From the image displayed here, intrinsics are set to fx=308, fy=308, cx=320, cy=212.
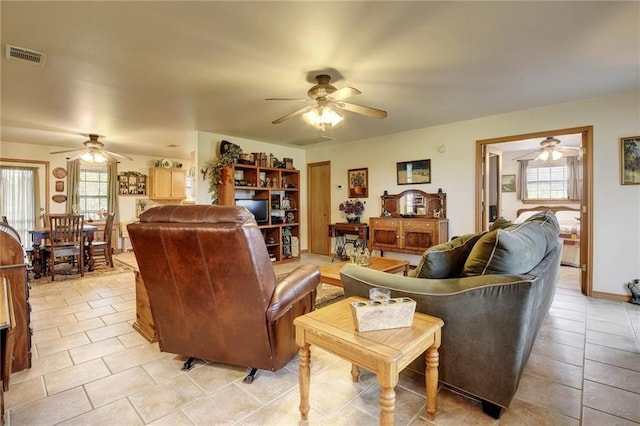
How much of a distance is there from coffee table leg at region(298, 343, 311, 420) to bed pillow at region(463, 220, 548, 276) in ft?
3.30

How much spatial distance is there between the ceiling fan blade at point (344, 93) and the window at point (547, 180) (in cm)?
643

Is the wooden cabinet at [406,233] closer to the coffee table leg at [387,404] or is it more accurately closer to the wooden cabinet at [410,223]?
the wooden cabinet at [410,223]

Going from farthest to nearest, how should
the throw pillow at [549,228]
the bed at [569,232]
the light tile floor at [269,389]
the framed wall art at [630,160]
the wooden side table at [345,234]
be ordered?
A: the wooden side table at [345,234] < the bed at [569,232] < the framed wall art at [630,160] < the throw pillow at [549,228] < the light tile floor at [269,389]

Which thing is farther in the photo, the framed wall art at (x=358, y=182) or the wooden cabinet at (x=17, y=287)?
the framed wall art at (x=358, y=182)

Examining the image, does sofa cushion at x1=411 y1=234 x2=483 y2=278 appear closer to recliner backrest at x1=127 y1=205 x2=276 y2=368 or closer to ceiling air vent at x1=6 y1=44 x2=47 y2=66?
recliner backrest at x1=127 y1=205 x2=276 y2=368

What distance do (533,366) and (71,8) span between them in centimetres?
386

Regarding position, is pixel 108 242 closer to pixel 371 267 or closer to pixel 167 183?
pixel 167 183

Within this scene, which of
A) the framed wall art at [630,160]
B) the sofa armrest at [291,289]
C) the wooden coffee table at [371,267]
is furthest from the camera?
the framed wall art at [630,160]

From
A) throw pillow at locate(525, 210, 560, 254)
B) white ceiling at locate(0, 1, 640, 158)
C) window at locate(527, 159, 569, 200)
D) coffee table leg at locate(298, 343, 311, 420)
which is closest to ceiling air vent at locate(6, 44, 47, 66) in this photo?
white ceiling at locate(0, 1, 640, 158)

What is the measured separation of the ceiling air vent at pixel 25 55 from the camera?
2410 mm

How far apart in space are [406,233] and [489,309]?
3451 mm

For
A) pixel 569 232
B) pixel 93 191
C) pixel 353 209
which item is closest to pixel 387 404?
pixel 353 209

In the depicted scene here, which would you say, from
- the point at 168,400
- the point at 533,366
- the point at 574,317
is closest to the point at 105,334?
the point at 168,400

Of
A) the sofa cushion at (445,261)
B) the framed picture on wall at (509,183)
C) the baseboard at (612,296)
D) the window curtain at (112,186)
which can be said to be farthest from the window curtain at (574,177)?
the window curtain at (112,186)
